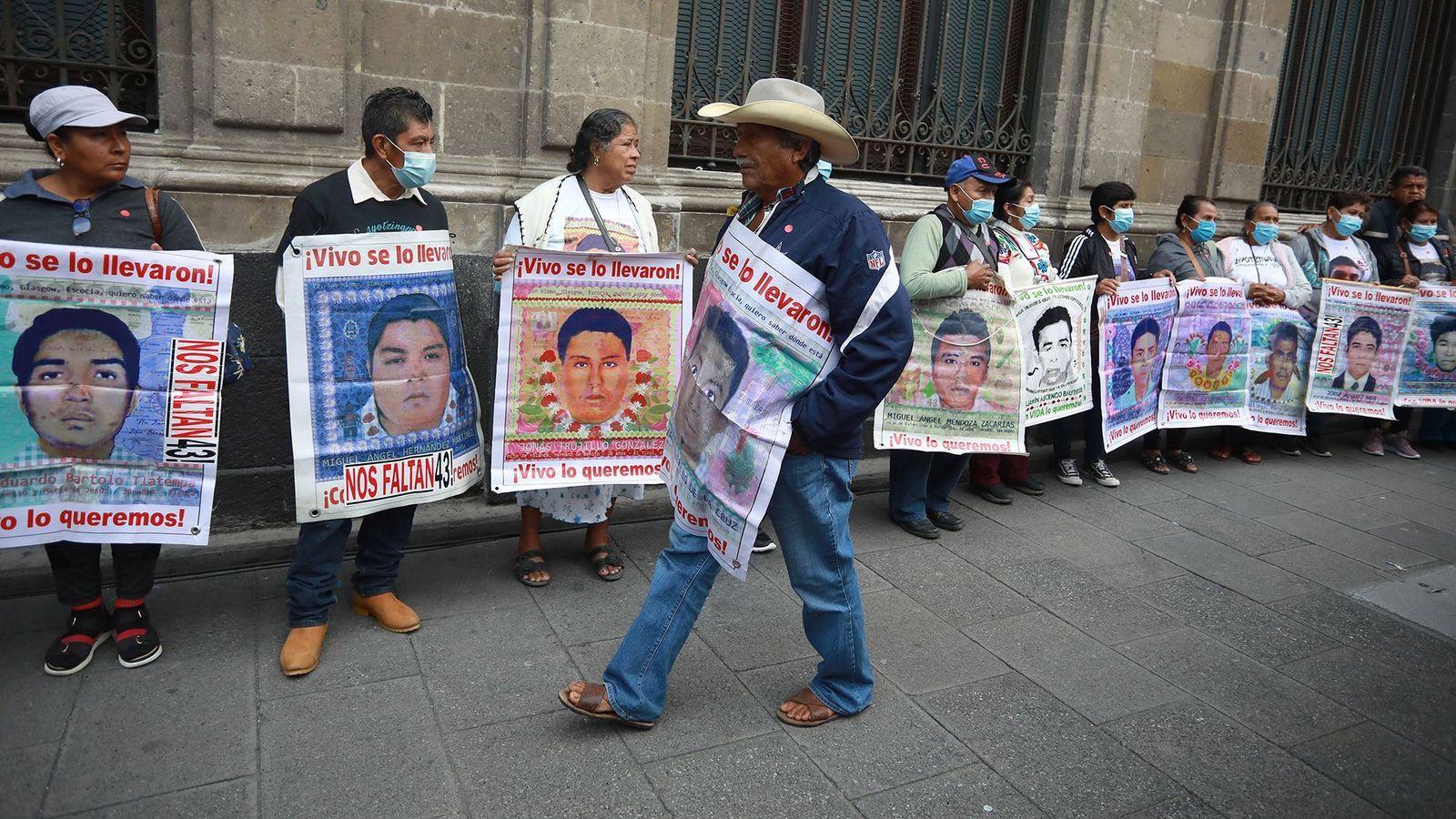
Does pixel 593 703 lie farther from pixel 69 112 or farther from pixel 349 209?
pixel 69 112

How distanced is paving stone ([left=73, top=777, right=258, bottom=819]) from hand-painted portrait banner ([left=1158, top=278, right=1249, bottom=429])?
5757mm

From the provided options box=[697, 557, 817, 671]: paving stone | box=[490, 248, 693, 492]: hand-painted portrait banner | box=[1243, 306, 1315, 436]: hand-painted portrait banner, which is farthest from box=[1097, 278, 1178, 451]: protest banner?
box=[490, 248, 693, 492]: hand-painted portrait banner

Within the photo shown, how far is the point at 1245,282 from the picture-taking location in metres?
7.21

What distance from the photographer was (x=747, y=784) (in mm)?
3170

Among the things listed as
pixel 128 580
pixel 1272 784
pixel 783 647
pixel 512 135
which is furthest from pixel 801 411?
pixel 512 135

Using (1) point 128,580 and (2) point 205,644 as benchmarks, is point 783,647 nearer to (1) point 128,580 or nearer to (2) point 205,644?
(2) point 205,644

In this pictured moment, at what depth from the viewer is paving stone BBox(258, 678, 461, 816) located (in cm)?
296

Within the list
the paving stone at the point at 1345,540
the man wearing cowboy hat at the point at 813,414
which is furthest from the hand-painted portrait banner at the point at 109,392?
the paving stone at the point at 1345,540

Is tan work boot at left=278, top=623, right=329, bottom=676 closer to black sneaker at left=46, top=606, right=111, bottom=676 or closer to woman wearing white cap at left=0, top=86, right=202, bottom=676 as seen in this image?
woman wearing white cap at left=0, top=86, right=202, bottom=676

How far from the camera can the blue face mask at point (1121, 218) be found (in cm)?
637

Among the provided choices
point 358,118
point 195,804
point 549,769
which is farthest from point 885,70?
point 195,804

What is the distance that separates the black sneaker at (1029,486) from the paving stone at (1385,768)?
2.72m

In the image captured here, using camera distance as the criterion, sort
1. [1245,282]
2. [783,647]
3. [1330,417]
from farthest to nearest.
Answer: [1330,417]
[1245,282]
[783,647]

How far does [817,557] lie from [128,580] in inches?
97.9
